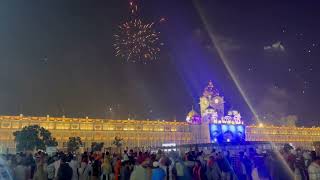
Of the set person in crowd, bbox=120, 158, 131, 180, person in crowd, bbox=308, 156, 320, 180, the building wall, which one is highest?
the building wall

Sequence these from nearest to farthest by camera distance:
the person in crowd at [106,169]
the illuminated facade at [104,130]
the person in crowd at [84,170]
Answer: the person in crowd at [84,170] → the person in crowd at [106,169] → the illuminated facade at [104,130]

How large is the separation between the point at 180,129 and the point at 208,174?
119682mm

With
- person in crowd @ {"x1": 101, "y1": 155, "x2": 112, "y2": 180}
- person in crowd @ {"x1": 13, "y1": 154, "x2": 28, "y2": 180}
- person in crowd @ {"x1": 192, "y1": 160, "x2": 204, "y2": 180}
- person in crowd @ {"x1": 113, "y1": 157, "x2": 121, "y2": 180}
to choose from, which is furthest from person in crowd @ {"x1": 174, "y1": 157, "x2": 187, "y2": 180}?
person in crowd @ {"x1": 13, "y1": 154, "x2": 28, "y2": 180}

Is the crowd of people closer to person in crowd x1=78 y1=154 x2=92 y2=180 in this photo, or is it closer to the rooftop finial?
person in crowd x1=78 y1=154 x2=92 y2=180

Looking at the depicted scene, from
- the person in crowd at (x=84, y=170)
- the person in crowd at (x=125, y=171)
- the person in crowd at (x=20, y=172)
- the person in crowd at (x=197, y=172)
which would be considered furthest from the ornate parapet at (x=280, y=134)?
the person in crowd at (x=20, y=172)

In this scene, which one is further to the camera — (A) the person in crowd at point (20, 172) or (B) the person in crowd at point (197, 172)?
(A) the person in crowd at point (20, 172)

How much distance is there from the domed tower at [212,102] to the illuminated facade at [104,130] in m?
9.57

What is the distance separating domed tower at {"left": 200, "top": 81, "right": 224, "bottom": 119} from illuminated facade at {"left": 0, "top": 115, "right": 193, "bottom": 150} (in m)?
9.57

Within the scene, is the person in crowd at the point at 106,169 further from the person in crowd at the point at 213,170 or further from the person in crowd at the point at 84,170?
the person in crowd at the point at 213,170

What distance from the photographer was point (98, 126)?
120875 mm

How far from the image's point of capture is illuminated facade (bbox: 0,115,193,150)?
106438 mm

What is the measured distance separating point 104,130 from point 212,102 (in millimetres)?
40753

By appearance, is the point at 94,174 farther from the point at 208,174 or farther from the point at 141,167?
the point at 141,167

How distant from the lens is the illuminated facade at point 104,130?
4190 inches
